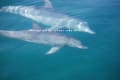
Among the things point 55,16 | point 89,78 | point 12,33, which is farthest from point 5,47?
point 89,78

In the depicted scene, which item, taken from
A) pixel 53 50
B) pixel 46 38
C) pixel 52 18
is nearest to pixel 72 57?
pixel 53 50

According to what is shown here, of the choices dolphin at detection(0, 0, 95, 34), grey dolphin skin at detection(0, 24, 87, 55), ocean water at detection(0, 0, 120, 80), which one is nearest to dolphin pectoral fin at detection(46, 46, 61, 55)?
grey dolphin skin at detection(0, 24, 87, 55)

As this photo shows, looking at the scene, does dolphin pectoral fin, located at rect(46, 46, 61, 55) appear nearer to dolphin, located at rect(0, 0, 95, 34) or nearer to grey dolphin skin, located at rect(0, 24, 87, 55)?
grey dolphin skin, located at rect(0, 24, 87, 55)

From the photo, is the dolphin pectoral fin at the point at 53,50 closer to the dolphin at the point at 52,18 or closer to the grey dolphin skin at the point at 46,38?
the grey dolphin skin at the point at 46,38

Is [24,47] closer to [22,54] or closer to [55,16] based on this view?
[22,54]

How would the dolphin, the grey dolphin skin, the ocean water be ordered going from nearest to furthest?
the ocean water → the grey dolphin skin → the dolphin

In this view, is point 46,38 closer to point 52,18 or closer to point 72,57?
point 72,57
